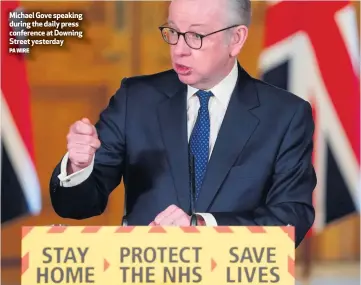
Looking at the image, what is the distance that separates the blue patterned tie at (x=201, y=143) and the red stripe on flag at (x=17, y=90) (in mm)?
1679

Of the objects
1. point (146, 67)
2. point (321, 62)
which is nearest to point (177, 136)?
point (146, 67)

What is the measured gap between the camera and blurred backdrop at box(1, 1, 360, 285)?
3.34 m

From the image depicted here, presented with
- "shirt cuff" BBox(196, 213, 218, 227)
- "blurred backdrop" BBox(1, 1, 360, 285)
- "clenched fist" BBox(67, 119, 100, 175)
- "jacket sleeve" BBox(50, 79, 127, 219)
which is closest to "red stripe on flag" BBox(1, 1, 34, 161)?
"blurred backdrop" BBox(1, 1, 360, 285)

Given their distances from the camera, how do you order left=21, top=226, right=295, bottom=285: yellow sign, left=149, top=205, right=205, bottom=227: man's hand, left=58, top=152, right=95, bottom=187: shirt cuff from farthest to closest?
left=58, top=152, right=95, bottom=187: shirt cuff < left=149, top=205, right=205, bottom=227: man's hand < left=21, top=226, right=295, bottom=285: yellow sign

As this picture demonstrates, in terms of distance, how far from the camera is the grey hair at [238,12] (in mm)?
1771

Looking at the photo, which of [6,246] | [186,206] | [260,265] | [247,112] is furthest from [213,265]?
[6,246]

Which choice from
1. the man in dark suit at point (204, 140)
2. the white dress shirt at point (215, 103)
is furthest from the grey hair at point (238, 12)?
the white dress shirt at point (215, 103)

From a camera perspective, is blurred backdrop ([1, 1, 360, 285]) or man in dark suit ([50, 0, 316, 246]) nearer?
man in dark suit ([50, 0, 316, 246])

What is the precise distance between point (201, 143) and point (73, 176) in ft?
0.98

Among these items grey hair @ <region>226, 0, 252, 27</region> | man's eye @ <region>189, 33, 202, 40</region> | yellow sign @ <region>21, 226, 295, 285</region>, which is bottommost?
yellow sign @ <region>21, 226, 295, 285</region>

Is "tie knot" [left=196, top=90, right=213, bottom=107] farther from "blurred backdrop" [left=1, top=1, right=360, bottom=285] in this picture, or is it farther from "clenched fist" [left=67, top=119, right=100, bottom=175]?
"blurred backdrop" [left=1, top=1, right=360, bottom=285]

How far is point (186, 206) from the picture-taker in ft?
5.75

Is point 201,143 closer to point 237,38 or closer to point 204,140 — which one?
point 204,140

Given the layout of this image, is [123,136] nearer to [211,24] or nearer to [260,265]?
[211,24]
